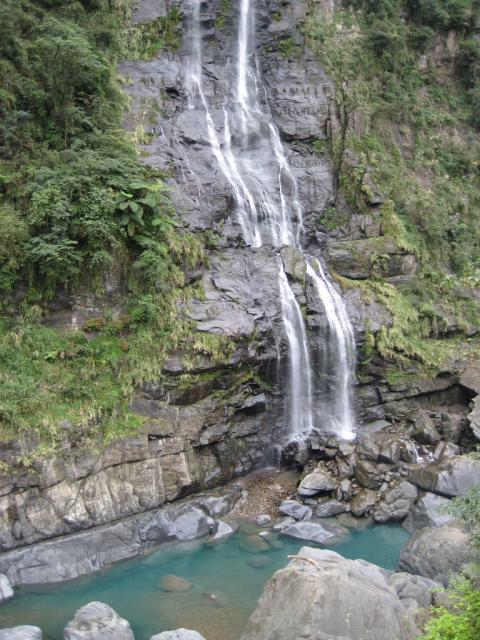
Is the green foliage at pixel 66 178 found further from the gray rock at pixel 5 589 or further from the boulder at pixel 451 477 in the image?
the boulder at pixel 451 477

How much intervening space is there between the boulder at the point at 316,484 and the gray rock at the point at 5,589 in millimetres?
6608

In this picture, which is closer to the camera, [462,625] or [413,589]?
[462,625]

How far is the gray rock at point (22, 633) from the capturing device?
27.4 feet

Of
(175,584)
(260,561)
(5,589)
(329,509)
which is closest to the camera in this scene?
(5,589)

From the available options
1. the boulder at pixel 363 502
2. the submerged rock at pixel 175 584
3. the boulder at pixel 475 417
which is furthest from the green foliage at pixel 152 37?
the submerged rock at pixel 175 584

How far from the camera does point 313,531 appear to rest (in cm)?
1206

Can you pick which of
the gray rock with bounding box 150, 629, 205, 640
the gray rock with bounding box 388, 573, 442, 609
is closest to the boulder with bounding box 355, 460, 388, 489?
the gray rock with bounding box 388, 573, 442, 609

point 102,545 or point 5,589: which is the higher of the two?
point 102,545

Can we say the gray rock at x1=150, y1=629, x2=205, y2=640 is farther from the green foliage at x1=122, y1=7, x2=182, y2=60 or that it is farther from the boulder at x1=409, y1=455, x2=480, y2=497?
the green foliage at x1=122, y1=7, x2=182, y2=60

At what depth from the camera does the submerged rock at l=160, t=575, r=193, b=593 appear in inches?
407

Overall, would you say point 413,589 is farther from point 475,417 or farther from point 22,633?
point 475,417

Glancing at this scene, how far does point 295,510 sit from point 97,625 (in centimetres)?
537

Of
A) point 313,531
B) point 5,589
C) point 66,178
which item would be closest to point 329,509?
point 313,531

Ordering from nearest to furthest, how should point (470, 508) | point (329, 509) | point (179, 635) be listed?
point (470, 508), point (179, 635), point (329, 509)
